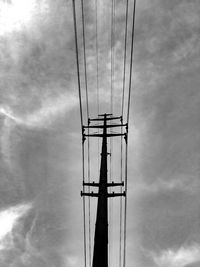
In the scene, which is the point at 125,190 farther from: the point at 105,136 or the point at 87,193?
the point at 105,136

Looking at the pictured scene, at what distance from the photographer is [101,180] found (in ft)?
41.8

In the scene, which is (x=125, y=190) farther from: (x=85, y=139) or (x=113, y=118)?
(x=113, y=118)

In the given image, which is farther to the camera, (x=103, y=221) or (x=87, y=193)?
(x=87, y=193)

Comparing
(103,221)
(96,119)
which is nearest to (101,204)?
(103,221)

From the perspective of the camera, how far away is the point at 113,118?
62.5 feet

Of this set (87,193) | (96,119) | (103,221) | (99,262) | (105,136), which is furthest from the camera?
(96,119)

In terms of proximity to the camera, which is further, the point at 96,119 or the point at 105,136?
the point at 96,119

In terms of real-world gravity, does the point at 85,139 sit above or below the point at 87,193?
above

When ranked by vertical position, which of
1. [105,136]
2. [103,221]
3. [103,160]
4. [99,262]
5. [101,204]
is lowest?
[99,262]

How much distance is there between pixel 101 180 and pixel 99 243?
3.14 metres

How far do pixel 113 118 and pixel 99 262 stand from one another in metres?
10.9

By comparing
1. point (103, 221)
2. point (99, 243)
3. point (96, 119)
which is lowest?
point (99, 243)

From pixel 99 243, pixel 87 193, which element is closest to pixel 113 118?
pixel 87 193

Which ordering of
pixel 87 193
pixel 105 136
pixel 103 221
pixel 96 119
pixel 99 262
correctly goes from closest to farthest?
pixel 99 262, pixel 103 221, pixel 87 193, pixel 105 136, pixel 96 119
